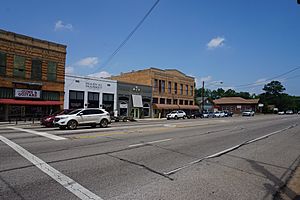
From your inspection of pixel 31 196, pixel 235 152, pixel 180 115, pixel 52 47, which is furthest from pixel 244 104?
pixel 31 196

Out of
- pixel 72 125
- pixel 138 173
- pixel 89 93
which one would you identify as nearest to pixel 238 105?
pixel 89 93

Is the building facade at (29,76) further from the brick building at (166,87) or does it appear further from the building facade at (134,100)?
the brick building at (166,87)

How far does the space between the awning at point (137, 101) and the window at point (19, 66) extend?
20576mm

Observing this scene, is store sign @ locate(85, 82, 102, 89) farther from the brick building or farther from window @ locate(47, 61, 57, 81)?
the brick building

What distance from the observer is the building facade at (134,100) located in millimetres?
45219

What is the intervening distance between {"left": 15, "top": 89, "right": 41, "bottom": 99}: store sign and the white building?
431 cm

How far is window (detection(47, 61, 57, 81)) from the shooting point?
113 feet

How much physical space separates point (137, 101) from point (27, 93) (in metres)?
21.0

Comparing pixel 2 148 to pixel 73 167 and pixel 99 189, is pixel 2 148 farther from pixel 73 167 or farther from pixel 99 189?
pixel 99 189

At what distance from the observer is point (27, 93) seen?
32.0 metres

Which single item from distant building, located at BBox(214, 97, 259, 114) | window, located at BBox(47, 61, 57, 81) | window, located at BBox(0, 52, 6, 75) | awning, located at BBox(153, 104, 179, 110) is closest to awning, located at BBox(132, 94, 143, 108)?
awning, located at BBox(153, 104, 179, 110)

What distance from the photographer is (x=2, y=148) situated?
32.4 feet

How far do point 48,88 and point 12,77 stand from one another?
474 centimetres

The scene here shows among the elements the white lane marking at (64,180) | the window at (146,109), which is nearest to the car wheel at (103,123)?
the white lane marking at (64,180)
